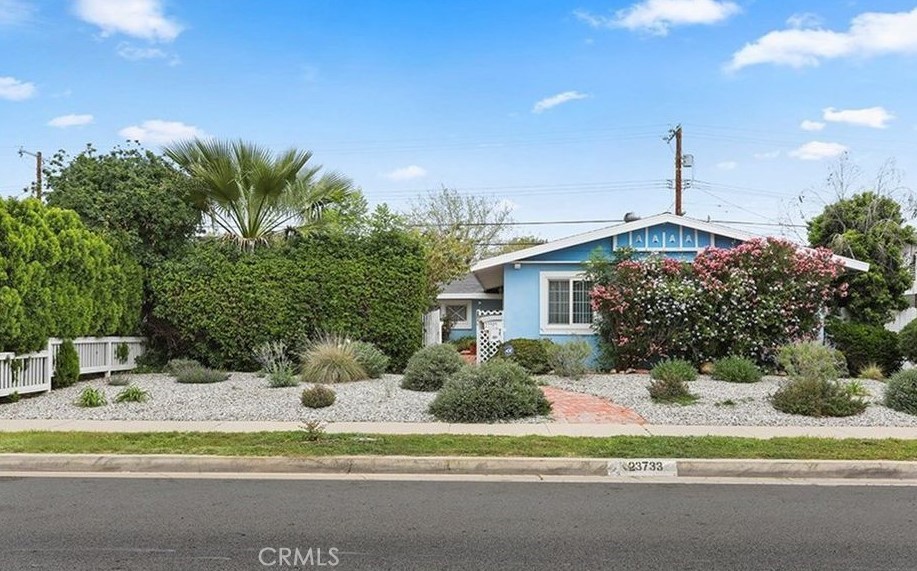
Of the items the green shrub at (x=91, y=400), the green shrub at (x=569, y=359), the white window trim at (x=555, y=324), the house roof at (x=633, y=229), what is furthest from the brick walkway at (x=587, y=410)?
the green shrub at (x=91, y=400)

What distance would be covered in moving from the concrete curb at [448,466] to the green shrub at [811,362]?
3905 mm

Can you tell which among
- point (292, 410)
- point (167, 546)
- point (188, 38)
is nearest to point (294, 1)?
point (188, 38)

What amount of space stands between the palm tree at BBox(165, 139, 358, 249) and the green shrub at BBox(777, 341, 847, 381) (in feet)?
33.9

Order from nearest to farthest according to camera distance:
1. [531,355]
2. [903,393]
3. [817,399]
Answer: [817,399] < [903,393] < [531,355]

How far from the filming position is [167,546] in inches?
205

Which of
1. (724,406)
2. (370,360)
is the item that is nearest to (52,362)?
(370,360)

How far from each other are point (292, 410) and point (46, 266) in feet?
17.8

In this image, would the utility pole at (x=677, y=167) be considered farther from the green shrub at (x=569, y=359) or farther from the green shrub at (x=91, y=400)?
the green shrub at (x=91, y=400)

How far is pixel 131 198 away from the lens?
1594 centimetres

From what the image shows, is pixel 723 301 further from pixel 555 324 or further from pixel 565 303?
pixel 555 324

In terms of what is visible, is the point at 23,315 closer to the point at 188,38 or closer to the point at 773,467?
the point at 188,38

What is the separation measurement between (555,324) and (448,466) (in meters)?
10.7

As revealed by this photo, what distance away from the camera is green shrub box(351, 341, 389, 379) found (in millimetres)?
14797

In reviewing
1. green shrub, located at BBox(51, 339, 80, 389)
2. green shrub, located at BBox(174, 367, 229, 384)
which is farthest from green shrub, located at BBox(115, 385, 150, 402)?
green shrub, located at BBox(51, 339, 80, 389)
